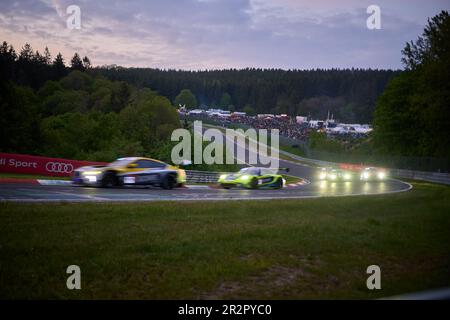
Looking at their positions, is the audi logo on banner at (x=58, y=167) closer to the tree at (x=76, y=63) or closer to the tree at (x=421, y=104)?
the tree at (x=421, y=104)

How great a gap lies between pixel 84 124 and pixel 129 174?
143ft

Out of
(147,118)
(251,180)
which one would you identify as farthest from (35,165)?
(147,118)

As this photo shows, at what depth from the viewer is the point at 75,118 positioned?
6175 cm

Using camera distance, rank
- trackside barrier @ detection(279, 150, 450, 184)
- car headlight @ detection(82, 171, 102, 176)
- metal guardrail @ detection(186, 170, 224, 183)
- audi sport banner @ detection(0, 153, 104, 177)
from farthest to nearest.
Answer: trackside barrier @ detection(279, 150, 450, 184) → metal guardrail @ detection(186, 170, 224, 183) → audi sport banner @ detection(0, 153, 104, 177) → car headlight @ detection(82, 171, 102, 176)

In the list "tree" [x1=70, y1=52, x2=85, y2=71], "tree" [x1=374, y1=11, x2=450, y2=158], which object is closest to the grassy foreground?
"tree" [x1=374, y1=11, x2=450, y2=158]

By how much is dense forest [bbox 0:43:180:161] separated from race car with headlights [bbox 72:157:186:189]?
85.9 ft

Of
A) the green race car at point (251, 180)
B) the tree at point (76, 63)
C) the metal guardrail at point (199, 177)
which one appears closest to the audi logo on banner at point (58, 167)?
the metal guardrail at point (199, 177)

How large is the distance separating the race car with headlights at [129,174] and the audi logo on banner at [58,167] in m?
9.22

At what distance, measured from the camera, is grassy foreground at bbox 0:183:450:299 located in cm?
654

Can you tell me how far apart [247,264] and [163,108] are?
222 ft

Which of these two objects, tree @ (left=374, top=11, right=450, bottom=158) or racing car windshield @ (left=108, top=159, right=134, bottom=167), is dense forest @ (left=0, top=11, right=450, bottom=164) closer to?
tree @ (left=374, top=11, right=450, bottom=158)

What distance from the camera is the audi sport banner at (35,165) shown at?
1091 inches
